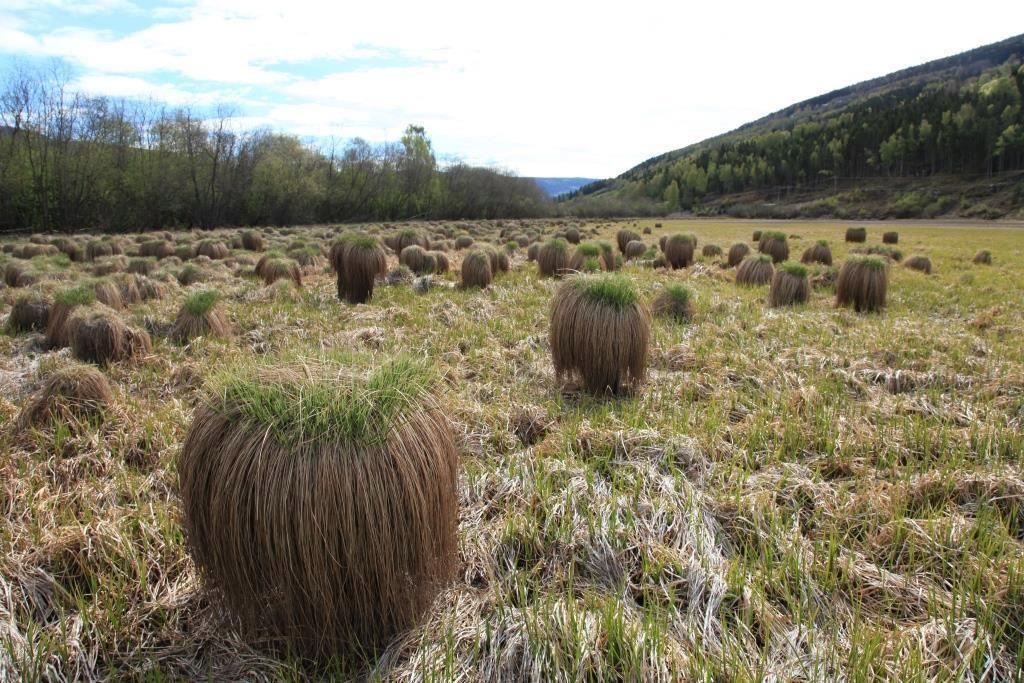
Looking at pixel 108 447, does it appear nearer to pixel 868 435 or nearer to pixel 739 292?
pixel 868 435

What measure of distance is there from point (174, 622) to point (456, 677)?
4.77 ft

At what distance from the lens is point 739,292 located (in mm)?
13328

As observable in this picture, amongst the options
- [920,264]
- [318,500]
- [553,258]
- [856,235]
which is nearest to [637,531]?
[318,500]

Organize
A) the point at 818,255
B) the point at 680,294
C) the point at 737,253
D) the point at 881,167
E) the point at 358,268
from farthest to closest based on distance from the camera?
1. the point at 881,167
2. the point at 818,255
3. the point at 737,253
4. the point at 358,268
5. the point at 680,294

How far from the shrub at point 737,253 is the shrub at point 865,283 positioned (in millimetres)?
7714

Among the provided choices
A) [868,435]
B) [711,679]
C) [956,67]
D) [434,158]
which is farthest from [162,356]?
[956,67]

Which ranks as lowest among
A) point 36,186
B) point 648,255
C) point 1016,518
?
point 1016,518

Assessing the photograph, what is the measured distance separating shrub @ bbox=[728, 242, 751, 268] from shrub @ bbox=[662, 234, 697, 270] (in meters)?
1.64

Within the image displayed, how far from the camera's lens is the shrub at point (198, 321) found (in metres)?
8.17

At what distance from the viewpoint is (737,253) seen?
18875 mm

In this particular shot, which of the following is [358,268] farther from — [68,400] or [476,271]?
[68,400]

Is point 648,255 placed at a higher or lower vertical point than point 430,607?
higher

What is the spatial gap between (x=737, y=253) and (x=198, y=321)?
54.6 ft

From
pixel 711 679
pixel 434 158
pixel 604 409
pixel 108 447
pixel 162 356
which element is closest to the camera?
pixel 711 679
